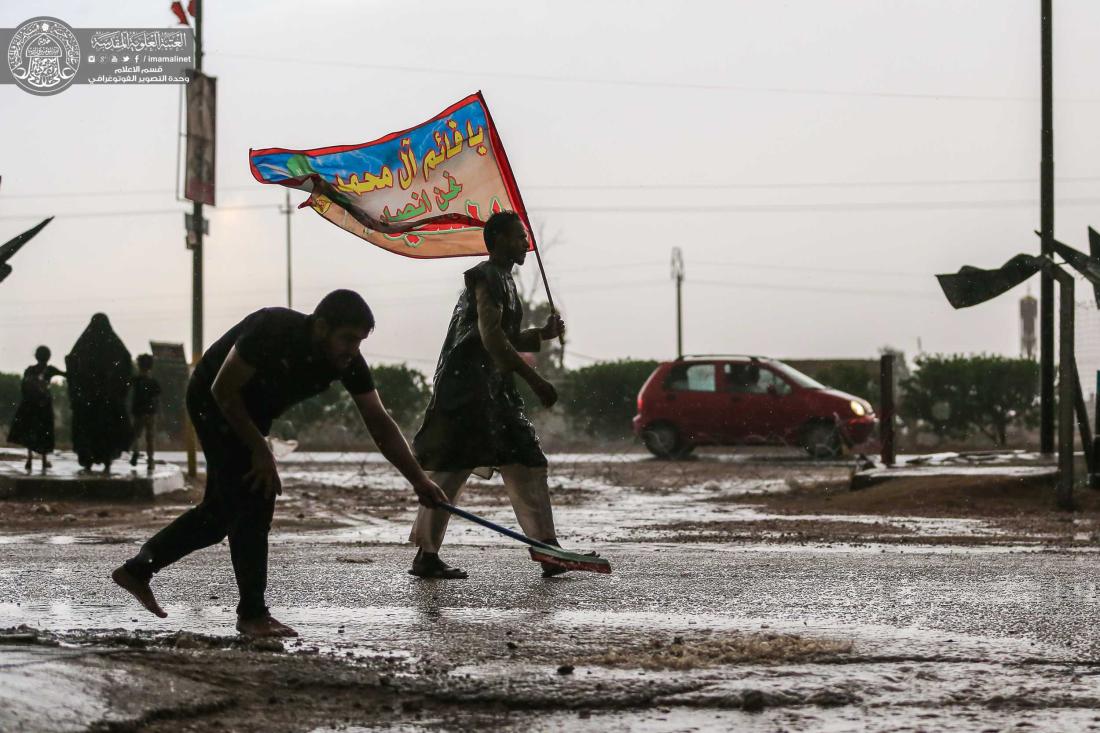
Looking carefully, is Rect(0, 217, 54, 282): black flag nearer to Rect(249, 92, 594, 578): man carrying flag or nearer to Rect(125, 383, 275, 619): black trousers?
Rect(249, 92, 594, 578): man carrying flag

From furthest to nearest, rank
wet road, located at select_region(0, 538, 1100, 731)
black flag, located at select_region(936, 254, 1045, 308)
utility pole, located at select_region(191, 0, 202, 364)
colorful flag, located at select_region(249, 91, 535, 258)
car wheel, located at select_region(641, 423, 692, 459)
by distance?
car wheel, located at select_region(641, 423, 692, 459) < utility pole, located at select_region(191, 0, 202, 364) < black flag, located at select_region(936, 254, 1045, 308) < colorful flag, located at select_region(249, 91, 535, 258) < wet road, located at select_region(0, 538, 1100, 731)

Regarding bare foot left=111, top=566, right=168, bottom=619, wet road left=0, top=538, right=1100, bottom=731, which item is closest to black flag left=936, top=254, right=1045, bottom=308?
wet road left=0, top=538, right=1100, bottom=731

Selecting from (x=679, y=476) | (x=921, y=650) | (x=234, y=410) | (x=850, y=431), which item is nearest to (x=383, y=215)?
(x=234, y=410)

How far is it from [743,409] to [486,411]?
17.7m

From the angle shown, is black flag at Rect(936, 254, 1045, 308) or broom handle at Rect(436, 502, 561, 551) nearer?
broom handle at Rect(436, 502, 561, 551)

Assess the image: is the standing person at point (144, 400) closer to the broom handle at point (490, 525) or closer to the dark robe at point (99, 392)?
the dark robe at point (99, 392)

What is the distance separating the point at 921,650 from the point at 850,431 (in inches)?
756

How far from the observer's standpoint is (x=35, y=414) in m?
16.7

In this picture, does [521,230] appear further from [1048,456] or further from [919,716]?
[1048,456]

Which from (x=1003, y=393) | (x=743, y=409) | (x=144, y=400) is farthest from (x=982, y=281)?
(x=1003, y=393)

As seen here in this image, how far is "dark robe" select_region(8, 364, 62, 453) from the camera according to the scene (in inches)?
651

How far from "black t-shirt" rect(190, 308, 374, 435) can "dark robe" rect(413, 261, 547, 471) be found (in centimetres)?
183

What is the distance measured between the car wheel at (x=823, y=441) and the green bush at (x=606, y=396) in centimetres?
1301

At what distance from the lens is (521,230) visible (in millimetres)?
7316
